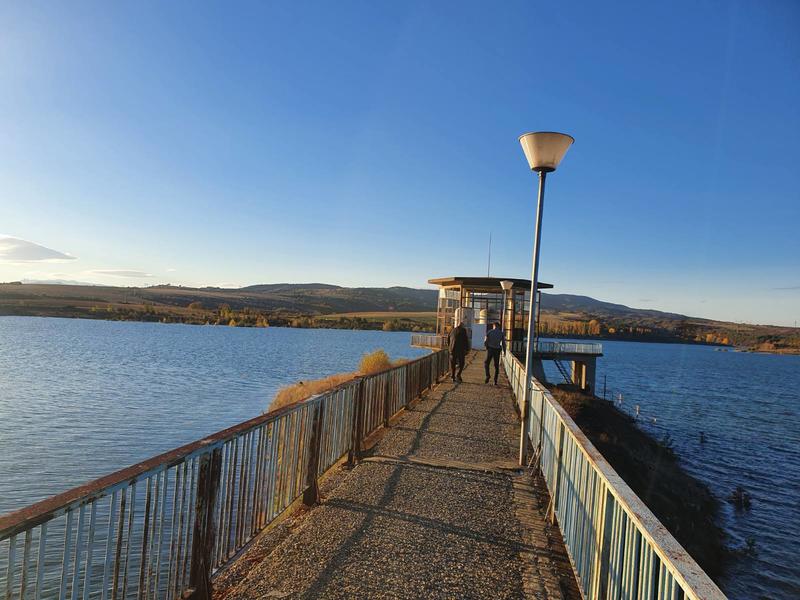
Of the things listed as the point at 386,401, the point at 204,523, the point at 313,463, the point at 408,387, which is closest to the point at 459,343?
the point at 408,387

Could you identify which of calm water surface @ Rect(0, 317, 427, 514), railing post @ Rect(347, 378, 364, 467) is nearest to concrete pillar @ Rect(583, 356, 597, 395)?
calm water surface @ Rect(0, 317, 427, 514)

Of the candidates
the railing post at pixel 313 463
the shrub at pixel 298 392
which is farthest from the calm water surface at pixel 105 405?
the railing post at pixel 313 463

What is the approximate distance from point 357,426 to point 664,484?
13.0 metres

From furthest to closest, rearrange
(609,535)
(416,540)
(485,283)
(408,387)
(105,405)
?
(485,283) → (105,405) → (408,387) → (416,540) → (609,535)

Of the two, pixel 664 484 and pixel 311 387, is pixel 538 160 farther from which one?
pixel 311 387

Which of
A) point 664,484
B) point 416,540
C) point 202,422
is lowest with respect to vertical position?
point 664,484

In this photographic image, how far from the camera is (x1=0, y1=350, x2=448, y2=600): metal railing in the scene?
2.49 meters

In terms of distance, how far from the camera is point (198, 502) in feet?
11.5

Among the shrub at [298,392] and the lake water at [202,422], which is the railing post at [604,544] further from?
the shrub at [298,392]

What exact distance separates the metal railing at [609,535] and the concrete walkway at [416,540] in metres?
0.40

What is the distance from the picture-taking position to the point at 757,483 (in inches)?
781

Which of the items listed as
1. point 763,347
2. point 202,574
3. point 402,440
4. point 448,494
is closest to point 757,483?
point 402,440

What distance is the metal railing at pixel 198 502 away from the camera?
2490 millimetres

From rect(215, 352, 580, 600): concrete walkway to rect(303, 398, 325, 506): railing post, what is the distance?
0.16 metres
